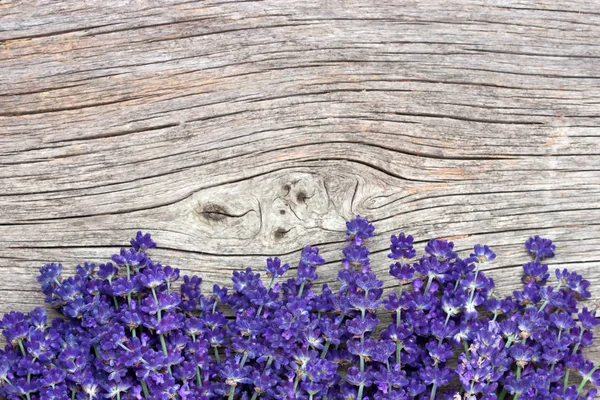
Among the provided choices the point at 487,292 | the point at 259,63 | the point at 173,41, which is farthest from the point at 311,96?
the point at 487,292

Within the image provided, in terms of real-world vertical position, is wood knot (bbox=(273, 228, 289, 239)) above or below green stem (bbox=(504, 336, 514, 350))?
above

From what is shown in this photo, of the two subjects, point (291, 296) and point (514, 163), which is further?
point (514, 163)

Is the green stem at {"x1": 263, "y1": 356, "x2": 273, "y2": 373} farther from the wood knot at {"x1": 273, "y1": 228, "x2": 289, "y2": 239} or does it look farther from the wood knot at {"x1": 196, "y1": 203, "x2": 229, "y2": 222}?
the wood knot at {"x1": 196, "y1": 203, "x2": 229, "y2": 222}

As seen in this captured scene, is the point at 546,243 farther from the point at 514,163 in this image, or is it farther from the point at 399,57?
the point at 399,57

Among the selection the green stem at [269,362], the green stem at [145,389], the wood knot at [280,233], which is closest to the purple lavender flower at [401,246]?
the wood knot at [280,233]

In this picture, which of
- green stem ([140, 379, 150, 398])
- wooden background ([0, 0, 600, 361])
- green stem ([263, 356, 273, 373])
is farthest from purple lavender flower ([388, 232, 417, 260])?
green stem ([140, 379, 150, 398])

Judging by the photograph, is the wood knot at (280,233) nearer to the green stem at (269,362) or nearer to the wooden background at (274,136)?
the wooden background at (274,136)
